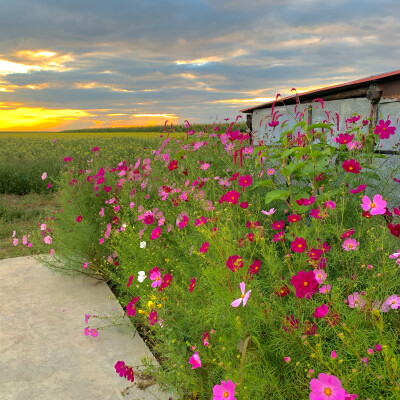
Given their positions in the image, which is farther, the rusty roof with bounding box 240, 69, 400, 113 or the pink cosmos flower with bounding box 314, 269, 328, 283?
the rusty roof with bounding box 240, 69, 400, 113

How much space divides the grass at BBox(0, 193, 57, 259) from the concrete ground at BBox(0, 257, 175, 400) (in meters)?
1.36

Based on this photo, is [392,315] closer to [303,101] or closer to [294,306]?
[294,306]

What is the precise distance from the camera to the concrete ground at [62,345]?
2.40 metres

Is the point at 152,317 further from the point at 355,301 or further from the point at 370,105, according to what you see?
the point at 370,105

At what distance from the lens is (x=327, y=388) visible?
1.15 m

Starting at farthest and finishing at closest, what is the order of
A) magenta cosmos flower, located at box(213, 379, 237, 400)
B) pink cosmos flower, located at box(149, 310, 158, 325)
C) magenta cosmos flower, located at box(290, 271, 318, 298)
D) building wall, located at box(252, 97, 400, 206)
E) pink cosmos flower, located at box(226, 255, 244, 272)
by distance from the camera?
building wall, located at box(252, 97, 400, 206) → pink cosmos flower, located at box(149, 310, 158, 325) → pink cosmos flower, located at box(226, 255, 244, 272) → magenta cosmos flower, located at box(290, 271, 318, 298) → magenta cosmos flower, located at box(213, 379, 237, 400)

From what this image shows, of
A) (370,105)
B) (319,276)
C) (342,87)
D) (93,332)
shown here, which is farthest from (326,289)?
(342,87)

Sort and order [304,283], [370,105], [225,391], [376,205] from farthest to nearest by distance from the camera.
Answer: [370,105] → [376,205] → [304,283] → [225,391]

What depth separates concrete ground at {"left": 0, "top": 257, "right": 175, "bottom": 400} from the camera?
7.89 ft

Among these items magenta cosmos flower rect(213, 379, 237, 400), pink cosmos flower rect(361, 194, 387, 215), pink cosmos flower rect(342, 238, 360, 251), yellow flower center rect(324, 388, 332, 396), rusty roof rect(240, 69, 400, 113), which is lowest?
magenta cosmos flower rect(213, 379, 237, 400)

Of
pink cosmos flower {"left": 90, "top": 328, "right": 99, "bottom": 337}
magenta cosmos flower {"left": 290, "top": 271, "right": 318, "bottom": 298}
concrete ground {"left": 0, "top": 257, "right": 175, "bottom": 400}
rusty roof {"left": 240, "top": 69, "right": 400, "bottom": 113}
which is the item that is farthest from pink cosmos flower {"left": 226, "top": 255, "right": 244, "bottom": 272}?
rusty roof {"left": 240, "top": 69, "right": 400, "bottom": 113}

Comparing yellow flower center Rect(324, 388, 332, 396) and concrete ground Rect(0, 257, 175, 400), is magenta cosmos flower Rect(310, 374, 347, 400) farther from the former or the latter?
concrete ground Rect(0, 257, 175, 400)

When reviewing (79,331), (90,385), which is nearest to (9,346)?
(79,331)

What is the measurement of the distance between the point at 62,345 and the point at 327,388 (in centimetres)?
226
